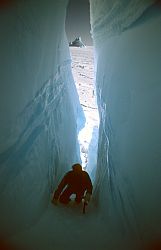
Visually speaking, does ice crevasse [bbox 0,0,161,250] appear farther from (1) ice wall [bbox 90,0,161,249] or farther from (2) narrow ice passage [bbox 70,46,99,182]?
(2) narrow ice passage [bbox 70,46,99,182]

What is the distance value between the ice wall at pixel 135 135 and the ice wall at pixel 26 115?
0.85 metres

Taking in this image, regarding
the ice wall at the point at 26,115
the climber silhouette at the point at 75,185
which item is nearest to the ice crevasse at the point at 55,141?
the ice wall at the point at 26,115

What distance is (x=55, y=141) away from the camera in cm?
425

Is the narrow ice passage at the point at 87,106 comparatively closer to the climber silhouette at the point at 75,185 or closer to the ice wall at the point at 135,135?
the climber silhouette at the point at 75,185

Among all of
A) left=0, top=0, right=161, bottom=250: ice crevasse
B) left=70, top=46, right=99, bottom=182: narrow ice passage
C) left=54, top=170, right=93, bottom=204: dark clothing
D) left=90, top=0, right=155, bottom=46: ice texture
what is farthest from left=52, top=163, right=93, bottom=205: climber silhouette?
left=70, top=46, right=99, bottom=182: narrow ice passage

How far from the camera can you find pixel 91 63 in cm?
1658

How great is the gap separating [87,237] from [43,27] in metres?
2.55

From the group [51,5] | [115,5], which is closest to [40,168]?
[51,5]

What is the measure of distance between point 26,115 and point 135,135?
110cm

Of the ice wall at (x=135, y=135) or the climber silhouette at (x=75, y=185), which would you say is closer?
the ice wall at (x=135, y=135)

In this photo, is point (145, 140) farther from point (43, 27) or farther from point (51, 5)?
point (51, 5)

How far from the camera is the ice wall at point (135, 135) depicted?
232cm

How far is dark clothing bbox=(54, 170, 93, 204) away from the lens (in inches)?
142

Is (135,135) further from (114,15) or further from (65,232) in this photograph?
(114,15)
